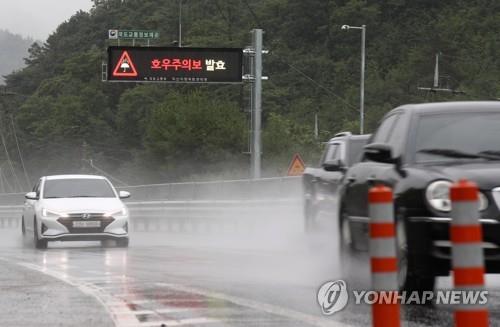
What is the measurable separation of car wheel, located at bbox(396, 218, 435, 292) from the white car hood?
1381 centimetres

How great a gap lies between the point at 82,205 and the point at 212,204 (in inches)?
406

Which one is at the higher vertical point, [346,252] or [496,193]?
[496,193]

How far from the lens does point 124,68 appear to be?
5166cm

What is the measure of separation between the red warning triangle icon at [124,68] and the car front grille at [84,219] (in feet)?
94.1

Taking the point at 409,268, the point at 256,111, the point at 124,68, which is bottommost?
the point at 409,268

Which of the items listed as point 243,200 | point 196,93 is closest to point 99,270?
point 243,200

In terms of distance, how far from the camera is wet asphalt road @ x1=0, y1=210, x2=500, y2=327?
9055 millimetres

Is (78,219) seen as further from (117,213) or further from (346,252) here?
(346,252)

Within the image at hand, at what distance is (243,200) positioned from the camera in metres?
32.2

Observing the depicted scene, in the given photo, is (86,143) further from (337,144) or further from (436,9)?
(337,144)

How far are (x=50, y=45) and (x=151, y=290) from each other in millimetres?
153442

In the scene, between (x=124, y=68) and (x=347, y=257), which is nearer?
(x=347, y=257)

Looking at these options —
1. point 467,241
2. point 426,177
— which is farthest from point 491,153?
point 467,241

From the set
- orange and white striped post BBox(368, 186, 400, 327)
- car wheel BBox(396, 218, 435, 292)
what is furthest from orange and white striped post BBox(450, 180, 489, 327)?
car wheel BBox(396, 218, 435, 292)
